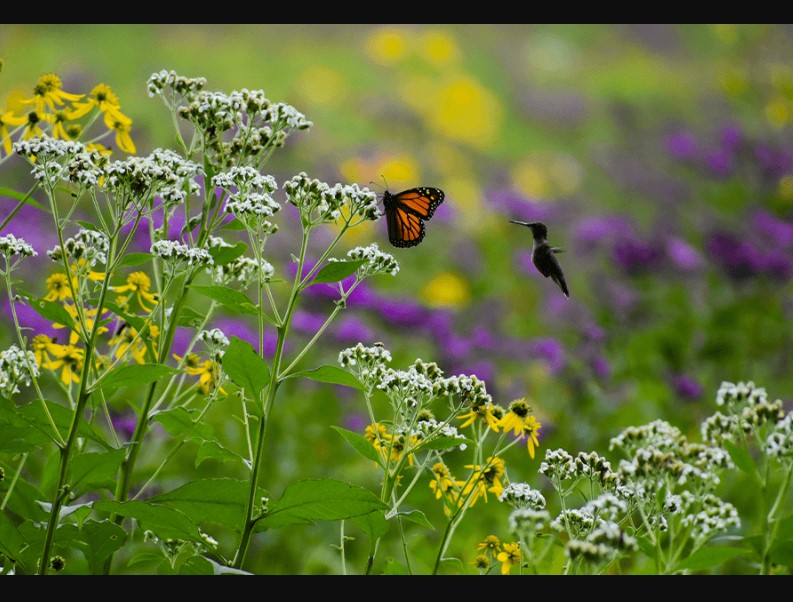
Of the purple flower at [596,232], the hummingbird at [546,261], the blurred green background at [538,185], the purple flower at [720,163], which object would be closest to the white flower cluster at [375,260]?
the hummingbird at [546,261]

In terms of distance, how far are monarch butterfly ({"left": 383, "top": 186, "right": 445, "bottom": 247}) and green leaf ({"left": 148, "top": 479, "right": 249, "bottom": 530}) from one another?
Answer: 1.22ft

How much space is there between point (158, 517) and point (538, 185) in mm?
2648

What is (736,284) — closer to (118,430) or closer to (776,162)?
(776,162)

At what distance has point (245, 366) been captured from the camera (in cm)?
63

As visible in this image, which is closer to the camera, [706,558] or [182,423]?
[706,558]

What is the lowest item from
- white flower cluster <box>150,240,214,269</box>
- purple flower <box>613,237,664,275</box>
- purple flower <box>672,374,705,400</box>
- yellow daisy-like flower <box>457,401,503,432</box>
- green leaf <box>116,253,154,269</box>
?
yellow daisy-like flower <box>457,401,503,432</box>

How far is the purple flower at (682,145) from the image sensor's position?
304 cm

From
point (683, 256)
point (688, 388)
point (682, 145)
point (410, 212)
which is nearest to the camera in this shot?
point (410, 212)

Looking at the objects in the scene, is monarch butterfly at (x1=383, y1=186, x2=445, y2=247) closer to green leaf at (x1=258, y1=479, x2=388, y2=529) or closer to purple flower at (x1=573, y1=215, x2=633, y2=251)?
green leaf at (x1=258, y1=479, x2=388, y2=529)

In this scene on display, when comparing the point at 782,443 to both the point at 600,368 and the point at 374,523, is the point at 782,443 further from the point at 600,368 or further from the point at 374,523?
the point at 600,368

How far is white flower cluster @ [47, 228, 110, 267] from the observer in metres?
0.73

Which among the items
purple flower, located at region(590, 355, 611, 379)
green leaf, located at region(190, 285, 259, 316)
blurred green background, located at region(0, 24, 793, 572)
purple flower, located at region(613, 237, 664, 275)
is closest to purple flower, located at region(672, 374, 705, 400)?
blurred green background, located at region(0, 24, 793, 572)

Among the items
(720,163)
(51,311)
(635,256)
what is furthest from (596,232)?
(51,311)
